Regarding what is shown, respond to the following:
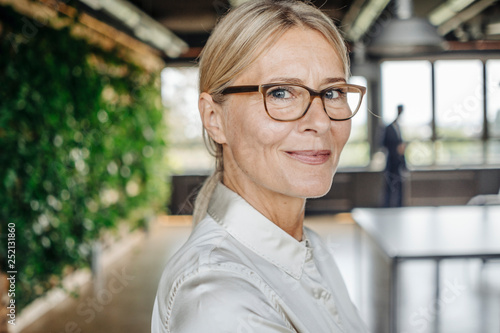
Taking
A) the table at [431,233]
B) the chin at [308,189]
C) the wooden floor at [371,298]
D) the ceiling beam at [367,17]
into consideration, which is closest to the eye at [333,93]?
the chin at [308,189]

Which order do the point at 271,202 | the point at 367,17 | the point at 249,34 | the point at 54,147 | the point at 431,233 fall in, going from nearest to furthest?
the point at 249,34, the point at 271,202, the point at 431,233, the point at 54,147, the point at 367,17

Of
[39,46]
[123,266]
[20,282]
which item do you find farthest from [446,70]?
[20,282]

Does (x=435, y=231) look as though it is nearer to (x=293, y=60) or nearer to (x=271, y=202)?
(x=271, y=202)

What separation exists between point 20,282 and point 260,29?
10.3 feet

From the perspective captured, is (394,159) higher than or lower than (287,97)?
lower

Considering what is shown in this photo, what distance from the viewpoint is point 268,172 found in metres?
0.77

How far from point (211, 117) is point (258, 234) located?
231mm

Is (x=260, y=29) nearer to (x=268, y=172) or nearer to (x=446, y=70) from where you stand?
(x=268, y=172)

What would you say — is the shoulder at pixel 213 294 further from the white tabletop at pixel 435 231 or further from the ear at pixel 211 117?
Result: the white tabletop at pixel 435 231

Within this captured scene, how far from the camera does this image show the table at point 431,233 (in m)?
2.41

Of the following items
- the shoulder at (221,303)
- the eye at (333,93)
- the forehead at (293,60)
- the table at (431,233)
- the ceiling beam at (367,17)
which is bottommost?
the table at (431,233)

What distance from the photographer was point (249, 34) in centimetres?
72

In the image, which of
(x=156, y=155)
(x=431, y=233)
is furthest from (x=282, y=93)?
(x=156, y=155)

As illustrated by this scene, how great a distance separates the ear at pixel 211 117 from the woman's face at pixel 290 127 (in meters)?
0.04
